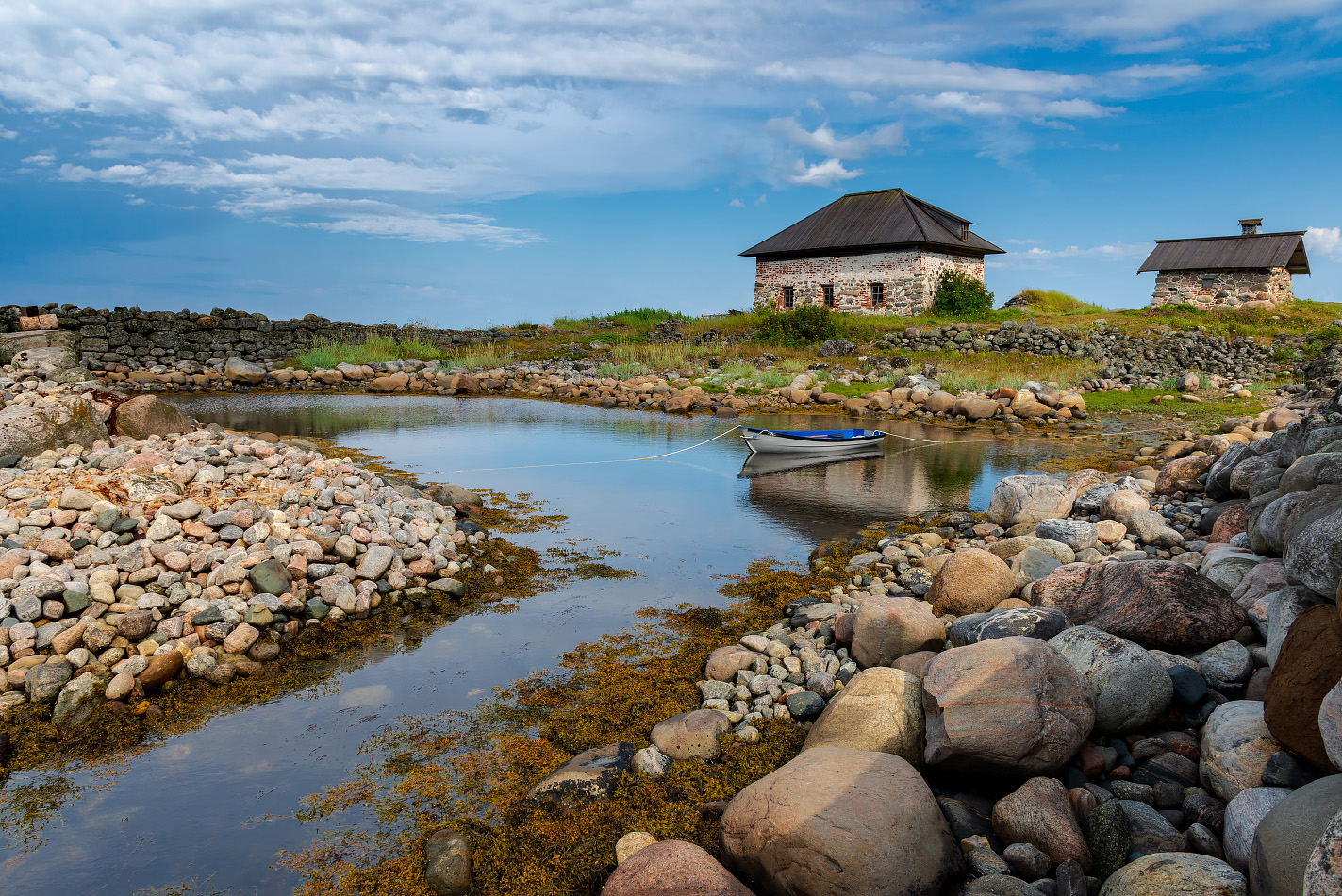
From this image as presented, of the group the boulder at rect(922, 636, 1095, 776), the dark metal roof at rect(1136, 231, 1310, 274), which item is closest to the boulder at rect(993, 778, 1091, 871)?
the boulder at rect(922, 636, 1095, 776)

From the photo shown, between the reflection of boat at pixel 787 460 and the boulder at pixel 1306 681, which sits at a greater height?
the boulder at pixel 1306 681

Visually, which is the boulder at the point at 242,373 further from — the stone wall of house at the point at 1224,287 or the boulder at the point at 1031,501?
the stone wall of house at the point at 1224,287

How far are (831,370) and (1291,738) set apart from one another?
2540 centimetres

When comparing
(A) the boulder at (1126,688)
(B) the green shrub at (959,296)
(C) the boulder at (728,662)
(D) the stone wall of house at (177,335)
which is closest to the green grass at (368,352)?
(D) the stone wall of house at (177,335)

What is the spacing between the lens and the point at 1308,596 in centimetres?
401

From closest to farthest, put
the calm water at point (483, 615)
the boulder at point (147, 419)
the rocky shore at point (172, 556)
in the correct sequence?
the calm water at point (483, 615)
the rocky shore at point (172, 556)
the boulder at point (147, 419)

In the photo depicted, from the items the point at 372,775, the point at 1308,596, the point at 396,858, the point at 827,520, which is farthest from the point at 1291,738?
the point at 827,520

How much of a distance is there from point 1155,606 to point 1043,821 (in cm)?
214

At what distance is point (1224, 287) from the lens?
1722 inches

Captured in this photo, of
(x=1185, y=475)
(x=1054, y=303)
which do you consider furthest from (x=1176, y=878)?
(x=1054, y=303)

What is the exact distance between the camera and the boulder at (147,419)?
10773mm

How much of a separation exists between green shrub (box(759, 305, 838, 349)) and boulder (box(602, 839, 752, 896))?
30.9 metres

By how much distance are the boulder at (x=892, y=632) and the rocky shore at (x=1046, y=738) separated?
0.7 inches

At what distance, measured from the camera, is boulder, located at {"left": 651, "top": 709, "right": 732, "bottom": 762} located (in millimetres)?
4754
